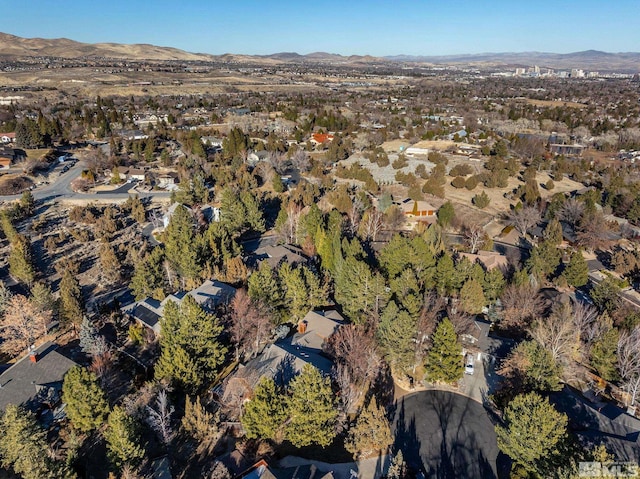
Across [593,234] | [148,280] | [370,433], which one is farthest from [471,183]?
[370,433]

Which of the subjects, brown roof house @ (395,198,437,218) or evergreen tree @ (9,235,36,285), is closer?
evergreen tree @ (9,235,36,285)

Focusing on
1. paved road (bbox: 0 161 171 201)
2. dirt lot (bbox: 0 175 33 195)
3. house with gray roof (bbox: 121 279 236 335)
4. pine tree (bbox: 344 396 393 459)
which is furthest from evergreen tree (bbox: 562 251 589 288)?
dirt lot (bbox: 0 175 33 195)

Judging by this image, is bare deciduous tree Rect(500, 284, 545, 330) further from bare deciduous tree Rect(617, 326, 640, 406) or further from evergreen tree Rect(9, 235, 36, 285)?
evergreen tree Rect(9, 235, 36, 285)

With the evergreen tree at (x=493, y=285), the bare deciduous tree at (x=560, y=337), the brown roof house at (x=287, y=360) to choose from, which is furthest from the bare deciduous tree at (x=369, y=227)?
the bare deciduous tree at (x=560, y=337)

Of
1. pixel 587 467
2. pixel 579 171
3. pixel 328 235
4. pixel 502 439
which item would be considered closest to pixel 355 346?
pixel 502 439

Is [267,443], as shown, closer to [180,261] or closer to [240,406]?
[240,406]

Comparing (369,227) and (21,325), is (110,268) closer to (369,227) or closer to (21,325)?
(21,325)

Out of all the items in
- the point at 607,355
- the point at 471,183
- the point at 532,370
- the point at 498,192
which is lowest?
the point at 498,192

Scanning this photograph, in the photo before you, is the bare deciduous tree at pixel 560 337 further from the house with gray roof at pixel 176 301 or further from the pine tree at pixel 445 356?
the house with gray roof at pixel 176 301
